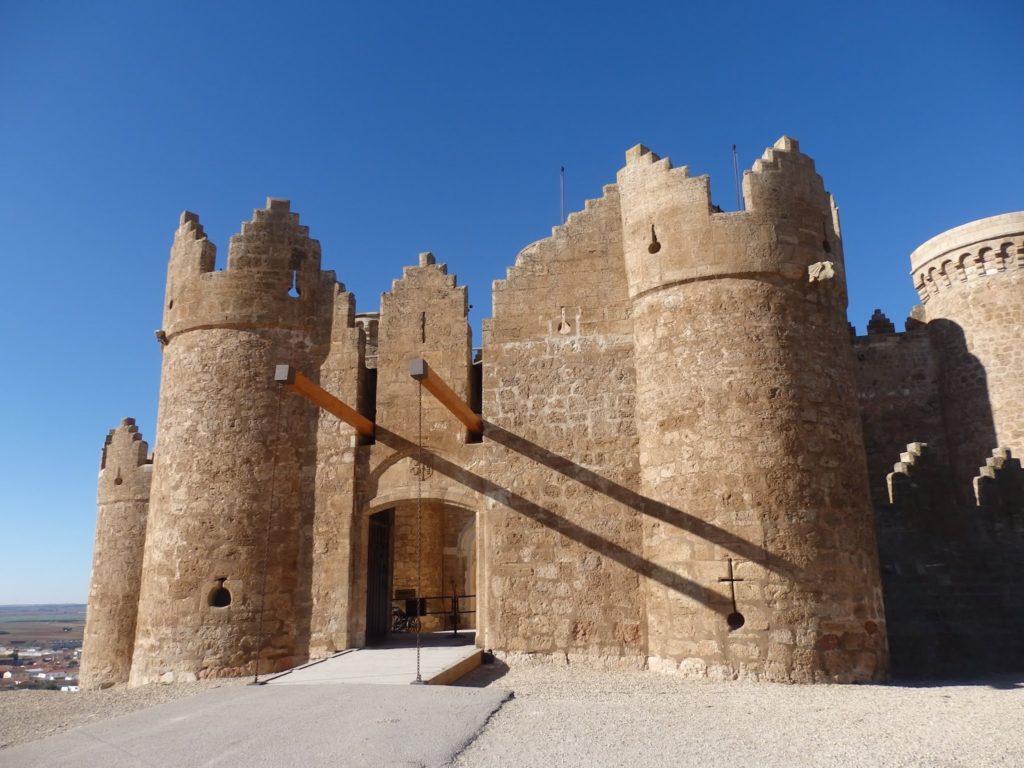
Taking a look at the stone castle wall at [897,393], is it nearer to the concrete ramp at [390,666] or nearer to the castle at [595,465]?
the castle at [595,465]

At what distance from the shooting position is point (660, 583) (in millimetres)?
10164

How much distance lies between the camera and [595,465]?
11.0 metres

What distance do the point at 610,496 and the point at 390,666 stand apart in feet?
11.5

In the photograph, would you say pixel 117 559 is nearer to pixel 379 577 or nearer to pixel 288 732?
pixel 379 577

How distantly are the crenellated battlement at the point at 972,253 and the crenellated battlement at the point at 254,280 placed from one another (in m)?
12.3

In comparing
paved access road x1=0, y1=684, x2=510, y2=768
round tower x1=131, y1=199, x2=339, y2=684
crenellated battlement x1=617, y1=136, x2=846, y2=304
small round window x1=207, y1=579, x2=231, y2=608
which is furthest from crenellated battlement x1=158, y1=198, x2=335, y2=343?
paved access road x1=0, y1=684, x2=510, y2=768

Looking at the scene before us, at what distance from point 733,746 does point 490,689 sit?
2727 millimetres

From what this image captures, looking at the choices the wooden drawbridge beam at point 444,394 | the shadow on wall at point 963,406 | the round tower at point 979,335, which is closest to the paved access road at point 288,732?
the wooden drawbridge beam at point 444,394

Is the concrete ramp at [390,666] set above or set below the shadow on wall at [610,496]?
below

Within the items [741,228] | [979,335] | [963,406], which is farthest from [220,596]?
[979,335]

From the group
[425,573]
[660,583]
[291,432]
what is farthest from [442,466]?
[425,573]

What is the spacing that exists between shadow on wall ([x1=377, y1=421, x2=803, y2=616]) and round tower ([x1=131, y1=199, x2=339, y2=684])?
171 cm

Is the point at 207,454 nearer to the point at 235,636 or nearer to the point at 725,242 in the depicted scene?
the point at 235,636

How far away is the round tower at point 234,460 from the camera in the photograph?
11.2 metres
